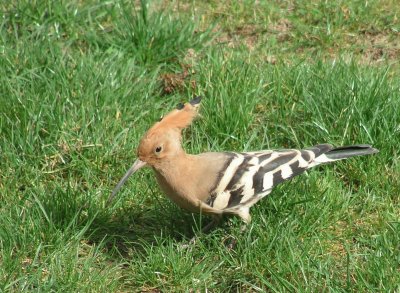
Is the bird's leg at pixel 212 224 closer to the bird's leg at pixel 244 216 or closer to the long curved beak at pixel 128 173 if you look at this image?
the bird's leg at pixel 244 216

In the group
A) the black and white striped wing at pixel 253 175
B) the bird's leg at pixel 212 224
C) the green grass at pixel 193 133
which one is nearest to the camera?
the green grass at pixel 193 133

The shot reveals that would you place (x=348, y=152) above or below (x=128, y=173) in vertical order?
below

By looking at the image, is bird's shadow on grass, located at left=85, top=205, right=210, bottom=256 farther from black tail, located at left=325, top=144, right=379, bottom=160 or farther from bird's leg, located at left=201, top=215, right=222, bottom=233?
black tail, located at left=325, top=144, right=379, bottom=160

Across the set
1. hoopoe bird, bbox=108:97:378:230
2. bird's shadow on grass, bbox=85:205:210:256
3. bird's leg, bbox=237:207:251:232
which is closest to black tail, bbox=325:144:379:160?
hoopoe bird, bbox=108:97:378:230

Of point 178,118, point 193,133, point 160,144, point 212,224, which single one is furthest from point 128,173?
point 193,133

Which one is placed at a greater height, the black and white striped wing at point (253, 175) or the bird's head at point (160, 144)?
the bird's head at point (160, 144)

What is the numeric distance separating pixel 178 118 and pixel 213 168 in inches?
9.9

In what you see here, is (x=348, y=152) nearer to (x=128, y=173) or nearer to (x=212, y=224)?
(x=212, y=224)

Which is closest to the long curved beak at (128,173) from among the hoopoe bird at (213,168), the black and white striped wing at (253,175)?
the hoopoe bird at (213,168)

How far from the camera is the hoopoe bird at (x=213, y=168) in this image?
10.6 ft

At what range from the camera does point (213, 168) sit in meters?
3.38

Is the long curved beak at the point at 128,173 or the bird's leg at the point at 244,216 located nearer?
the long curved beak at the point at 128,173

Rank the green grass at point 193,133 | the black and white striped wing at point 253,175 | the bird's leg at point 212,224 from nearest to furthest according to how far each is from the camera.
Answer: the green grass at point 193,133 → the black and white striped wing at point 253,175 → the bird's leg at point 212,224

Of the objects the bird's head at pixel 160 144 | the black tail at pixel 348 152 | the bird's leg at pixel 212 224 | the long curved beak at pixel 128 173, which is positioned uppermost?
the bird's head at pixel 160 144
